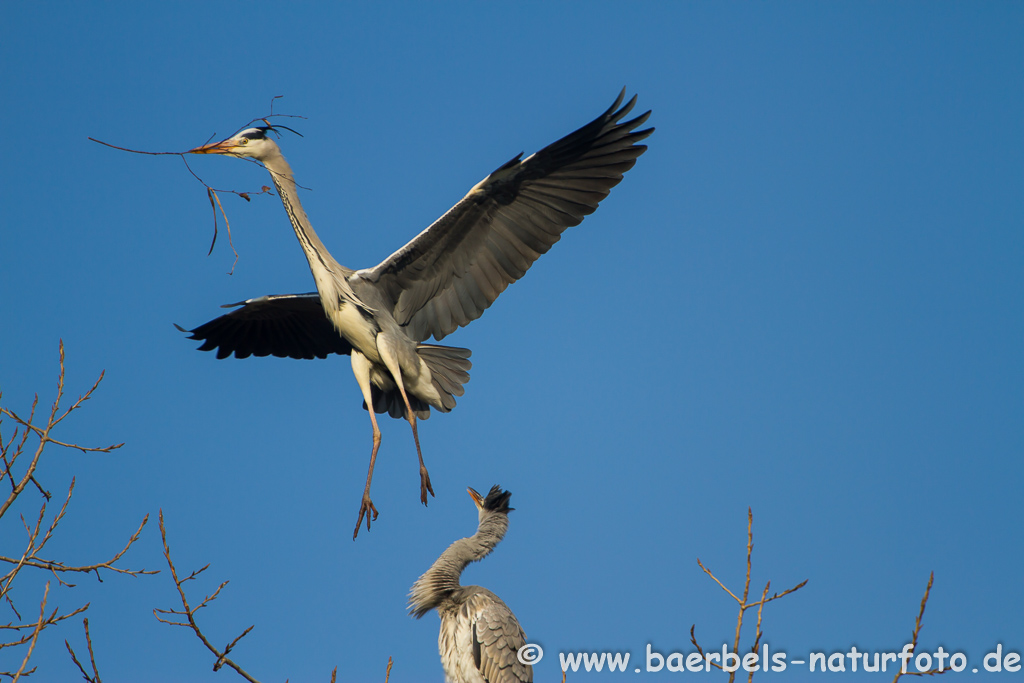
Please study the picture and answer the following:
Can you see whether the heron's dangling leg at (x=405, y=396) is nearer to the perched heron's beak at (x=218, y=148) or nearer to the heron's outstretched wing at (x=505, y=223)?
the heron's outstretched wing at (x=505, y=223)

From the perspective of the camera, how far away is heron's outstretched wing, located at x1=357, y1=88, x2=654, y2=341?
6352 millimetres

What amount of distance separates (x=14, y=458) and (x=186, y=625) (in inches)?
48.7

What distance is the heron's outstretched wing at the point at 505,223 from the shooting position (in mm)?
6352

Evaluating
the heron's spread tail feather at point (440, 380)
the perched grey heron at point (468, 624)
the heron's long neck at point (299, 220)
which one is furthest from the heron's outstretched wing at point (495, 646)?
the heron's long neck at point (299, 220)

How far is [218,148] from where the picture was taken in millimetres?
6359

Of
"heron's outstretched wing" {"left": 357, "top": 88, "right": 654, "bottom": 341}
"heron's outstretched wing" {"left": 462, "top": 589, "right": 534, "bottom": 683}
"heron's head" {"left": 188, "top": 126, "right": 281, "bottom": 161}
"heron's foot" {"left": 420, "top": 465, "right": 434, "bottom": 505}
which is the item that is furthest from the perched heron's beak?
"heron's outstretched wing" {"left": 462, "top": 589, "right": 534, "bottom": 683}

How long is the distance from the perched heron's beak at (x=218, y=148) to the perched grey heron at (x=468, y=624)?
309 centimetres

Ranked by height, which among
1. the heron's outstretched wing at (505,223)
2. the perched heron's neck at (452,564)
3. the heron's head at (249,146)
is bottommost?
the perched heron's neck at (452,564)

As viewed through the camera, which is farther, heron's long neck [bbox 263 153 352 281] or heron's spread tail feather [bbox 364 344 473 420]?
heron's spread tail feather [bbox 364 344 473 420]

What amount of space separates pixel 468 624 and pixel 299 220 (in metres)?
3.00

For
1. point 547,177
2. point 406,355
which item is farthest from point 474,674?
point 547,177

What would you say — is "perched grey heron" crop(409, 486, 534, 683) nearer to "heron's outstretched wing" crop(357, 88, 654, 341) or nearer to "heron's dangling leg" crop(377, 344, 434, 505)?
"heron's dangling leg" crop(377, 344, 434, 505)

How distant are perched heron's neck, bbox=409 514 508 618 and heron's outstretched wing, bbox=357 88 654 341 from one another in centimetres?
157

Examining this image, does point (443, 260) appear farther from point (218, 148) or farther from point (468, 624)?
point (468, 624)
